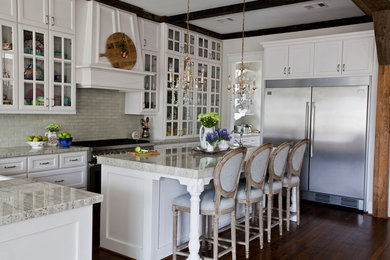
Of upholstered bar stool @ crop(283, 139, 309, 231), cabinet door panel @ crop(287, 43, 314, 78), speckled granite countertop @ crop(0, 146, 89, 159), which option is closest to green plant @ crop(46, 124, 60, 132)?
speckled granite countertop @ crop(0, 146, 89, 159)

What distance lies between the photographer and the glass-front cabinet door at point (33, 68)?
13.4 ft

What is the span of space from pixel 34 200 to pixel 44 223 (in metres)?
0.15

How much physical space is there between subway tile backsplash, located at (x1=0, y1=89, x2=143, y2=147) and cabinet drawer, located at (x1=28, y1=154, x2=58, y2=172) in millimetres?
648

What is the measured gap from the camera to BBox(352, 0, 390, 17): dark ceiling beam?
3621mm

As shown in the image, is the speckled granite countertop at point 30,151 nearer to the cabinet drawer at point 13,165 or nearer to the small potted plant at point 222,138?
the cabinet drawer at point 13,165

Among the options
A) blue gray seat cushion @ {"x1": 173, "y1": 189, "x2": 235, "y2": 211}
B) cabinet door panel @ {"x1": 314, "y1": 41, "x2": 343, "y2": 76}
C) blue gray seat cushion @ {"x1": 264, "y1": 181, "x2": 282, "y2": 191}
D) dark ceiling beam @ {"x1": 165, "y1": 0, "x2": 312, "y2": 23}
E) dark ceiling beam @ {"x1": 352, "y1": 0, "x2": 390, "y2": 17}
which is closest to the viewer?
blue gray seat cushion @ {"x1": 173, "y1": 189, "x2": 235, "y2": 211}

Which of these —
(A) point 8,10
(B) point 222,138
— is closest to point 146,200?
Answer: (B) point 222,138

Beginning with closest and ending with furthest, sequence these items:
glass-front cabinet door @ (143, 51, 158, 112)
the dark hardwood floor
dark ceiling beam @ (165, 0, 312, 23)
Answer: the dark hardwood floor → dark ceiling beam @ (165, 0, 312, 23) → glass-front cabinet door @ (143, 51, 158, 112)

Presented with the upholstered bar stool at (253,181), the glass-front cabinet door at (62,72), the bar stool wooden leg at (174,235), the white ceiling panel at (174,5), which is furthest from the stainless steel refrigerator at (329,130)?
the glass-front cabinet door at (62,72)

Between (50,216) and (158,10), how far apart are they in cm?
444

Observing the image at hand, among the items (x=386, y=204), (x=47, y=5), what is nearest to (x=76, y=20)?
(x=47, y=5)

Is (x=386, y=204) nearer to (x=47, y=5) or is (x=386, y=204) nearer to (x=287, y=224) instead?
(x=287, y=224)

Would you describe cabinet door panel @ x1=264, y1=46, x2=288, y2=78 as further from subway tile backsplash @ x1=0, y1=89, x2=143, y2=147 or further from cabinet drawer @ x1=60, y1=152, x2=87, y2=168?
cabinet drawer @ x1=60, y1=152, x2=87, y2=168

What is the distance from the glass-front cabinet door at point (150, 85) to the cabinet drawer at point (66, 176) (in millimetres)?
1593
